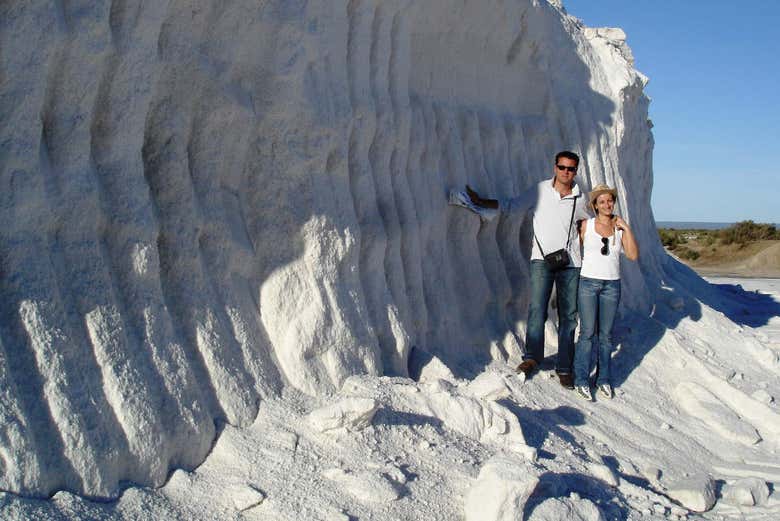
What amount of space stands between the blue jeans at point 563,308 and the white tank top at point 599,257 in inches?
6.1

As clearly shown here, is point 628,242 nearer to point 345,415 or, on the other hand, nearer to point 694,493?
point 694,493

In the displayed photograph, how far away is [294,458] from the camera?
9.78ft

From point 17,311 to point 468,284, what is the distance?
3396 mm

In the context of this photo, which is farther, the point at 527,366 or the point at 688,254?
the point at 688,254

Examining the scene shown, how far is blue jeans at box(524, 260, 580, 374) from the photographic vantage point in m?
5.12

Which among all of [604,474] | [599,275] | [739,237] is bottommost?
[604,474]

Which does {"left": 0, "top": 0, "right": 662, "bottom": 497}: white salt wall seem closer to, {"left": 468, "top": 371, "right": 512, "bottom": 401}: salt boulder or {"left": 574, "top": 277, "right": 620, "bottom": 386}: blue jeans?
{"left": 468, "top": 371, "right": 512, "bottom": 401}: salt boulder

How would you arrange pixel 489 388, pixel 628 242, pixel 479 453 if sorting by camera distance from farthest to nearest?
pixel 628 242 < pixel 489 388 < pixel 479 453

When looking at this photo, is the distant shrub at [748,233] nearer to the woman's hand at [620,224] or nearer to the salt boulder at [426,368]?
the woman's hand at [620,224]

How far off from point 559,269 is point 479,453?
81.9 inches

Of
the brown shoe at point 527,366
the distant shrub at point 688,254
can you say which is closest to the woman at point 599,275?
the brown shoe at point 527,366

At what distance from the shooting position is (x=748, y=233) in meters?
26.3

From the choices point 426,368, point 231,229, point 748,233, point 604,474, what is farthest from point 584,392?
point 748,233

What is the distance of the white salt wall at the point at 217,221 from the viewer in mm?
2674
